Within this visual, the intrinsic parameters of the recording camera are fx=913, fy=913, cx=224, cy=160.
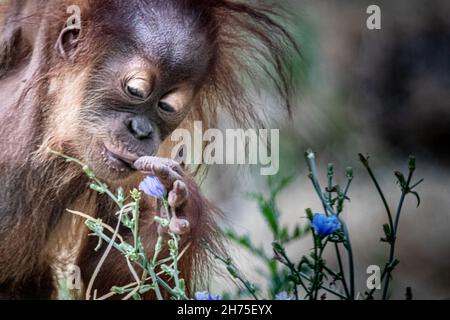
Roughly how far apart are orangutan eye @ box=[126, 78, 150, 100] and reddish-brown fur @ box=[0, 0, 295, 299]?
124 millimetres

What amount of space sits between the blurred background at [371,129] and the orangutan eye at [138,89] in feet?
1.50

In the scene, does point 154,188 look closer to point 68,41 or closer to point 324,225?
point 324,225

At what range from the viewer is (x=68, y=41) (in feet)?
7.44

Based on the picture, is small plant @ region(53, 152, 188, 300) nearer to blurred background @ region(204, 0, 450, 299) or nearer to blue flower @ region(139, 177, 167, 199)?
blue flower @ region(139, 177, 167, 199)

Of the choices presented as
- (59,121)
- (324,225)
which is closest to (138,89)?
(59,121)

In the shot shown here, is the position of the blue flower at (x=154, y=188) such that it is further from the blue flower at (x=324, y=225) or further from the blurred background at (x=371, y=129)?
the blurred background at (x=371, y=129)

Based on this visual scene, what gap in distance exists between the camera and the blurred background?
102 inches

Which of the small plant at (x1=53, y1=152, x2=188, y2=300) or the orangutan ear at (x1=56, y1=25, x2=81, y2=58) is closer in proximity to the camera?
the small plant at (x1=53, y1=152, x2=188, y2=300)

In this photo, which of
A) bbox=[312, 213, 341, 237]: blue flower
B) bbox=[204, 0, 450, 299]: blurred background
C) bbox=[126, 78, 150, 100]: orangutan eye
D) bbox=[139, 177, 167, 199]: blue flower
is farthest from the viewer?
bbox=[204, 0, 450, 299]: blurred background

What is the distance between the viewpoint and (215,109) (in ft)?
8.21

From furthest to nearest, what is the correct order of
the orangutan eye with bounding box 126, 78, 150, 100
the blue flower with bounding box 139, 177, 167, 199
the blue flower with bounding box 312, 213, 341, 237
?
the orangutan eye with bounding box 126, 78, 150, 100 < the blue flower with bounding box 139, 177, 167, 199 < the blue flower with bounding box 312, 213, 341, 237

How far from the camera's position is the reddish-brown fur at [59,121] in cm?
226

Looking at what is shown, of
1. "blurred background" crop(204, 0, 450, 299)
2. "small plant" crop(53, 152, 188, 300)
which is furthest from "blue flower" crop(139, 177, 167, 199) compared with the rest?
"blurred background" crop(204, 0, 450, 299)
